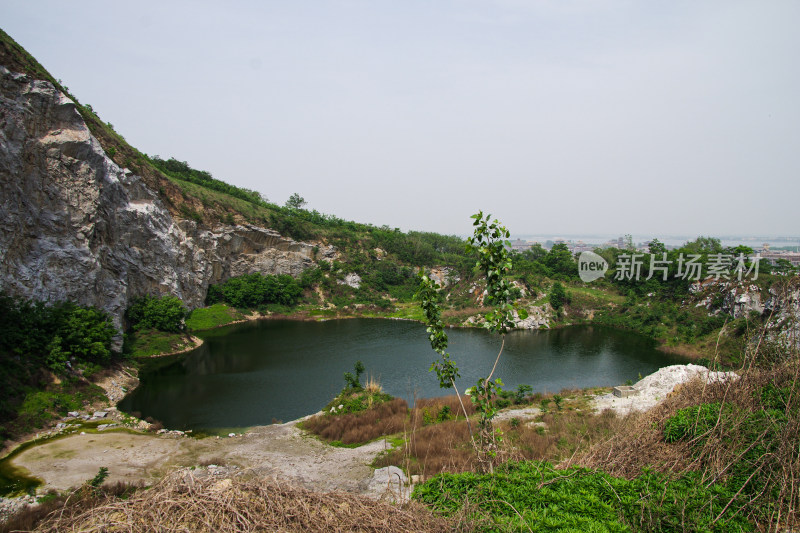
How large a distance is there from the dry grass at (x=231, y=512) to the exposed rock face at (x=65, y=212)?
866 inches

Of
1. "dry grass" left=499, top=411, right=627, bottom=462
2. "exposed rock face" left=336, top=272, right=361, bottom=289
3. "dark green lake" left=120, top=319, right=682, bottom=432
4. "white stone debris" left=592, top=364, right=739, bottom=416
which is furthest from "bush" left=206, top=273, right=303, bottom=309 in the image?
"white stone debris" left=592, top=364, right=739, bottom=416

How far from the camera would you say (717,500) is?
6.02 meters

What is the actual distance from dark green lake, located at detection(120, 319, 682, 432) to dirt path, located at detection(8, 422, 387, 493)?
269 cm

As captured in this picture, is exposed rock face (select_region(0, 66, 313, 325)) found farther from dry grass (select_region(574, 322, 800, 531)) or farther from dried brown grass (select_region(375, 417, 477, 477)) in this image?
dry grass (select_region(574, 322, 800, 531))

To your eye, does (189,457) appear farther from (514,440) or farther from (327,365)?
(327,365)

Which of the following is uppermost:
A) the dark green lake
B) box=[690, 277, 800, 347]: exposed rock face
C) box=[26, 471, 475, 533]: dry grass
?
box=[26, 471, 475, 533]: dry grass

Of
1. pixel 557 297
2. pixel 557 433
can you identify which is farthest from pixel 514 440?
pixel 557 297

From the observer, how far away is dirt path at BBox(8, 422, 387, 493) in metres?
12.2

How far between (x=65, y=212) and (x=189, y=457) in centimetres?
1703

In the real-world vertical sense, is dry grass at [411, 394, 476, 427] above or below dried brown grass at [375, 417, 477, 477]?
below

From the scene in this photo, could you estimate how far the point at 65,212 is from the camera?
22.8 metres

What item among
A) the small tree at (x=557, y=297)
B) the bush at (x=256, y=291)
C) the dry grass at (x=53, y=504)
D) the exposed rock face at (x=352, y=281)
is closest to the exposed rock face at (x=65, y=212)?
the bush at (x=256, y=291)

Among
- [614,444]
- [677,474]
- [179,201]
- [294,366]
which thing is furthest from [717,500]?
[179,201]

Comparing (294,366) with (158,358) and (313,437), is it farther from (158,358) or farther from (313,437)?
(313,437)
